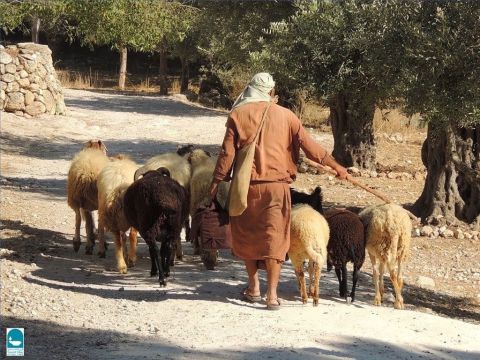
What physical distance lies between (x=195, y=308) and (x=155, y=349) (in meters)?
1.33

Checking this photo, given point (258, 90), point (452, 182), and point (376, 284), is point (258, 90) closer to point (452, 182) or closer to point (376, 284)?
point (376, 284)

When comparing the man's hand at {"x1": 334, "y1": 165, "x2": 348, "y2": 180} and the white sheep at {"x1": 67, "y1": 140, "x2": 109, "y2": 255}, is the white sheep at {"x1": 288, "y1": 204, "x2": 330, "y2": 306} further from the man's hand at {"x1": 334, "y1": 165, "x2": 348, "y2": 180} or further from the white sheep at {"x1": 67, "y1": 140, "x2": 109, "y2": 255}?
the white sheep at {"x1": 67, "y1": 140, "x2": 109, "y2": 255}

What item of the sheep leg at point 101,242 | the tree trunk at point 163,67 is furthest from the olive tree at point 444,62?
the tree trunk at point 163,67

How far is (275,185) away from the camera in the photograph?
7.51 m

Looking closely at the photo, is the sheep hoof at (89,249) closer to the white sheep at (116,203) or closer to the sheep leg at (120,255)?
the white sheep at (116,203)

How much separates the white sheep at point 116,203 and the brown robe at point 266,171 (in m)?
1.86

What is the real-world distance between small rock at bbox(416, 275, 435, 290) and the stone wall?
1546cm

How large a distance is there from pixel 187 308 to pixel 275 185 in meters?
1.42

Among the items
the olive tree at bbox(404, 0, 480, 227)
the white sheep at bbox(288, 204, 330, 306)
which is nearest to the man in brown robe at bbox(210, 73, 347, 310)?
the white sheep at bbox(288, 204, 330, 306)

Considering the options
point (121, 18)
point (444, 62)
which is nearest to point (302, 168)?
point (121, 18)

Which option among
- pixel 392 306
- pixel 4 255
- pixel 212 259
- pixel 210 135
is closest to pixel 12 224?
pixel 4 255

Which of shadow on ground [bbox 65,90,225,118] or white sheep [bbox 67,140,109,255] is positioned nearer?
white sheep [bbox 67,140,109,255]

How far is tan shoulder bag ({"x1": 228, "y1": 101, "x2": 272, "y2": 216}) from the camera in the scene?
7.38 meters

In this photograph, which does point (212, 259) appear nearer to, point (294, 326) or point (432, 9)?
point (294, 326)
